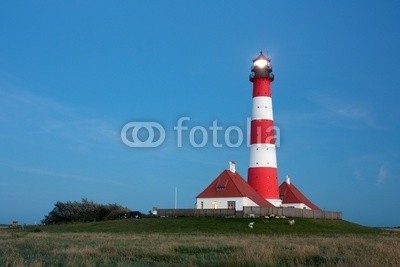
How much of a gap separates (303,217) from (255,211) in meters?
5.03

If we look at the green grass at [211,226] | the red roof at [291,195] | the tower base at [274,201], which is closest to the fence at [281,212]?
the green grass at [211,226]

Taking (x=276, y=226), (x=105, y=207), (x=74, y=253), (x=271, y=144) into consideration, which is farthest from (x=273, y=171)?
(x=74, y=253)

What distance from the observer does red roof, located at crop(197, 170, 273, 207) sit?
51219mm

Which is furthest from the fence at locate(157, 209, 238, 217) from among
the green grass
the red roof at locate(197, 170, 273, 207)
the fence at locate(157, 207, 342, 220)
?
the red roof at locate(197, 170, 273, 207)

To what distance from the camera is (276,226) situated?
42.1 meters

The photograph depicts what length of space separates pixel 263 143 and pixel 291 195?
12332 millimetres

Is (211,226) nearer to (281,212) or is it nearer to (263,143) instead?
(281,212)

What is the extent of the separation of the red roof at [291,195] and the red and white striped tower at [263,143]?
7.61 meters

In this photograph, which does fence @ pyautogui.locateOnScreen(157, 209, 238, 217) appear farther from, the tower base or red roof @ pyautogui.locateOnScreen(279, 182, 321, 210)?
red roof @ pyautogui.locateOnScreen(279, 182, 321, 210)

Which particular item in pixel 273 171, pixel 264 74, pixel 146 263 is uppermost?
pixel 264 74

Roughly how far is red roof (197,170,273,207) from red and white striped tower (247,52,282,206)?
3.48 ft

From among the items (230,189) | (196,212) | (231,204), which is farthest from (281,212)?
(196,212)

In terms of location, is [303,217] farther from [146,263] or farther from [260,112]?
[146,263]

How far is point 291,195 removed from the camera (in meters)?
61.9
